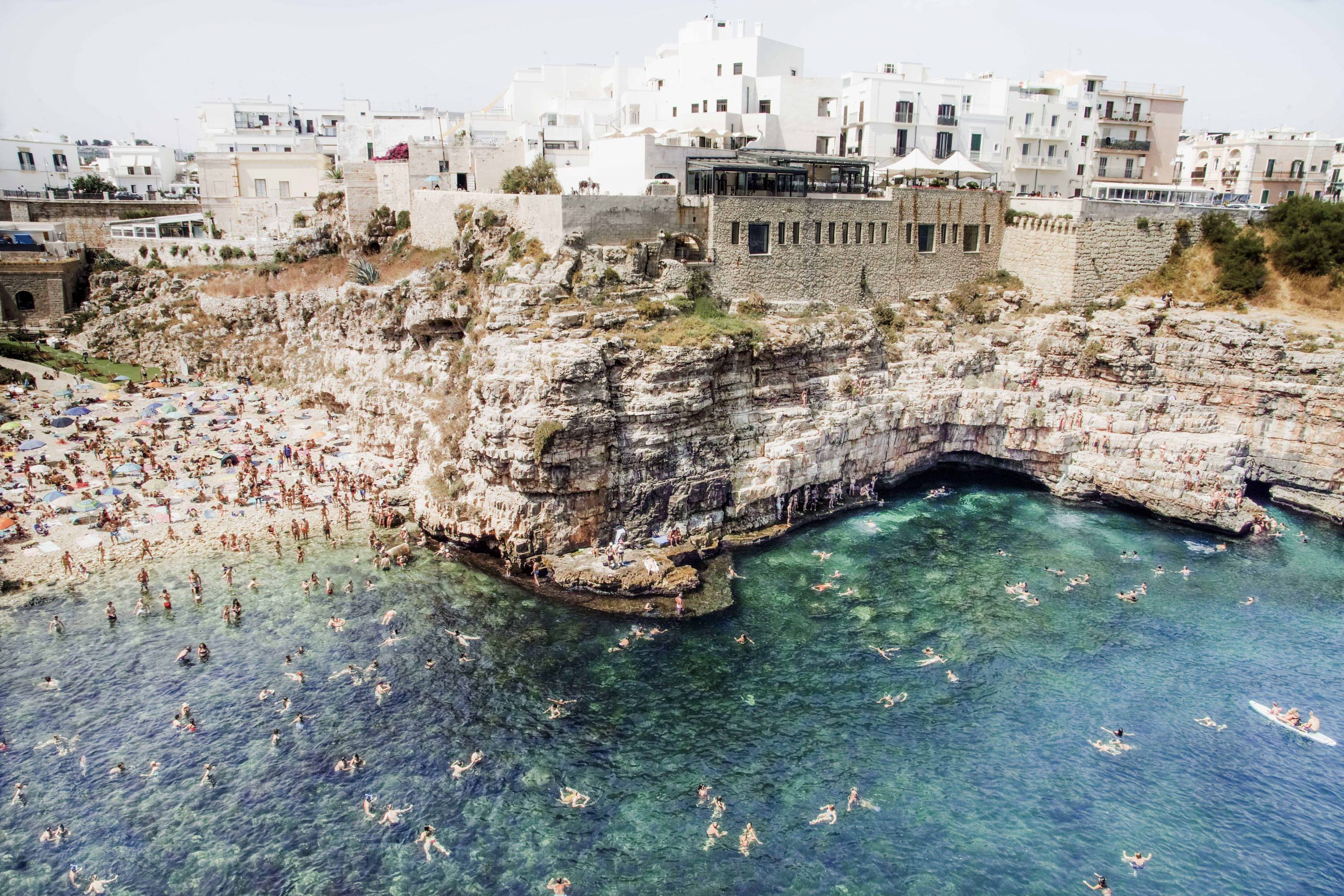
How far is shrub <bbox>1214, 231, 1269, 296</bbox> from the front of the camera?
165 feet

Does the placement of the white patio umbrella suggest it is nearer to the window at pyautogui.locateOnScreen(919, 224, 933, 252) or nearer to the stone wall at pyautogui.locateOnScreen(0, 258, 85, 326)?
the window at pyautogui.locateOnScreen(919, 224, 933, 252)

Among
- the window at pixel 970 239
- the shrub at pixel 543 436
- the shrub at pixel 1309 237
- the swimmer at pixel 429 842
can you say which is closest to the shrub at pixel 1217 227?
the shrub at pixel 1309 237

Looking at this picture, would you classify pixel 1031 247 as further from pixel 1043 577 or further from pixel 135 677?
pixel 135 677

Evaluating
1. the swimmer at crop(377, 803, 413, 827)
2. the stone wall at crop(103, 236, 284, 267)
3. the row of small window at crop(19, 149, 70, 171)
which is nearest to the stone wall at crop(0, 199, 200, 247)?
the stone wall at crop(103, 236, 284, 267)

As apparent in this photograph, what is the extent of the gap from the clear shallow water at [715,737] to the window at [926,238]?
21.3 m

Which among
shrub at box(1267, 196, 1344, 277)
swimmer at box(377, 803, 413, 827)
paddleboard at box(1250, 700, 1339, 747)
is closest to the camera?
swimmer at box(377, 803, 413, 827)

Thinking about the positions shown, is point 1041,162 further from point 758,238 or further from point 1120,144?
point 758,238

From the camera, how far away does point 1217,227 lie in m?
52.5

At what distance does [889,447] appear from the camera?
45938mm

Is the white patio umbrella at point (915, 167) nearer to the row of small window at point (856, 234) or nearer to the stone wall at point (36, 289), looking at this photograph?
the row of small window at point (856, 234)

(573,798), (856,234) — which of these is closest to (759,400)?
(856,234)

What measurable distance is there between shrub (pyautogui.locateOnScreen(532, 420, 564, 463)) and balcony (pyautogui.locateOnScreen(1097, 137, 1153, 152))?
164 ft

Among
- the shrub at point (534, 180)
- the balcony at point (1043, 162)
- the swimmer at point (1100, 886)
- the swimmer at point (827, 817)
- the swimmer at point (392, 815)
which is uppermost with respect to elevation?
the balcony at point (1043, 162)

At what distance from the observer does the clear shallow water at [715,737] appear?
2328cm
